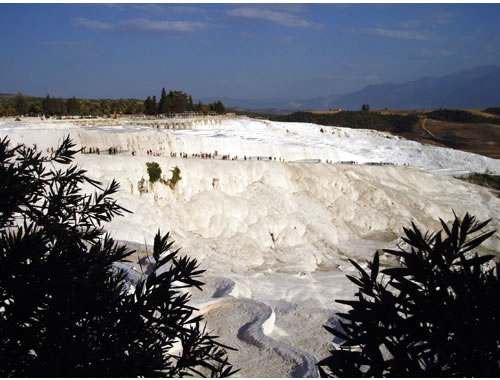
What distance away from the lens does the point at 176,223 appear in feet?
71.6

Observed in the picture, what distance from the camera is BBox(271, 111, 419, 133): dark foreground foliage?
82.3 meters

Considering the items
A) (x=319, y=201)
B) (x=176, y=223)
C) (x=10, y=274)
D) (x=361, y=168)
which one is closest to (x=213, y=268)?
(x=176, y=223)

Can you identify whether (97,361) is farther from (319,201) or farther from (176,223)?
(319,201)

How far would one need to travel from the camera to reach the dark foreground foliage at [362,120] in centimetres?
8231

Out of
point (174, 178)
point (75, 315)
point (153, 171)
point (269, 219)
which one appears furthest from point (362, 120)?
point (75, 315)

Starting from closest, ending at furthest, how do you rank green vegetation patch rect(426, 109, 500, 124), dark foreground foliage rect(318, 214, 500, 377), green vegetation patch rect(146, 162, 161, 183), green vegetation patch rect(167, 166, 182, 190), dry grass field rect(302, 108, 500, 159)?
dark foreground foliage rect(318, 214, 500, 377) < green vegetation patch rect(146, 162, 161, 183) < green vegetation patch rect(167, 166, 182, 190) < dry grass field rect(302, 108, 500, 159) < green vegetation patch rect(426, 109, 500, 124)

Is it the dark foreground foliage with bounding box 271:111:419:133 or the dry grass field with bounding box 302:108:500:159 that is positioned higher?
the dark foreground foliage with bounding box 271:111:419:133

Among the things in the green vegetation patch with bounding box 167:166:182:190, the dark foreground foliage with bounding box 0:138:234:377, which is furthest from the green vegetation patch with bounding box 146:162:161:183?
the dark foreground foliage with bounding box 0:138:234:377

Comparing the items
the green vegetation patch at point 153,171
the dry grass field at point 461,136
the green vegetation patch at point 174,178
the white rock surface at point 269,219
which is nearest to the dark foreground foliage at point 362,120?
the dry grass field at point 461,136

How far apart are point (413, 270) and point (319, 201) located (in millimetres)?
25889

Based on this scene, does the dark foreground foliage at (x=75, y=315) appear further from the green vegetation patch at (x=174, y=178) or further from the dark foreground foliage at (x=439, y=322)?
the green vegetation patch at (x=174, y=178)

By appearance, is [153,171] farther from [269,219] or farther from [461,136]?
[461,136]

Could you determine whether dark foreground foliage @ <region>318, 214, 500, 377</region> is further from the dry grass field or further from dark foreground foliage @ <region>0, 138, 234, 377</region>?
the dry grass field

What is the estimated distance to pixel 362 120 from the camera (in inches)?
3322
